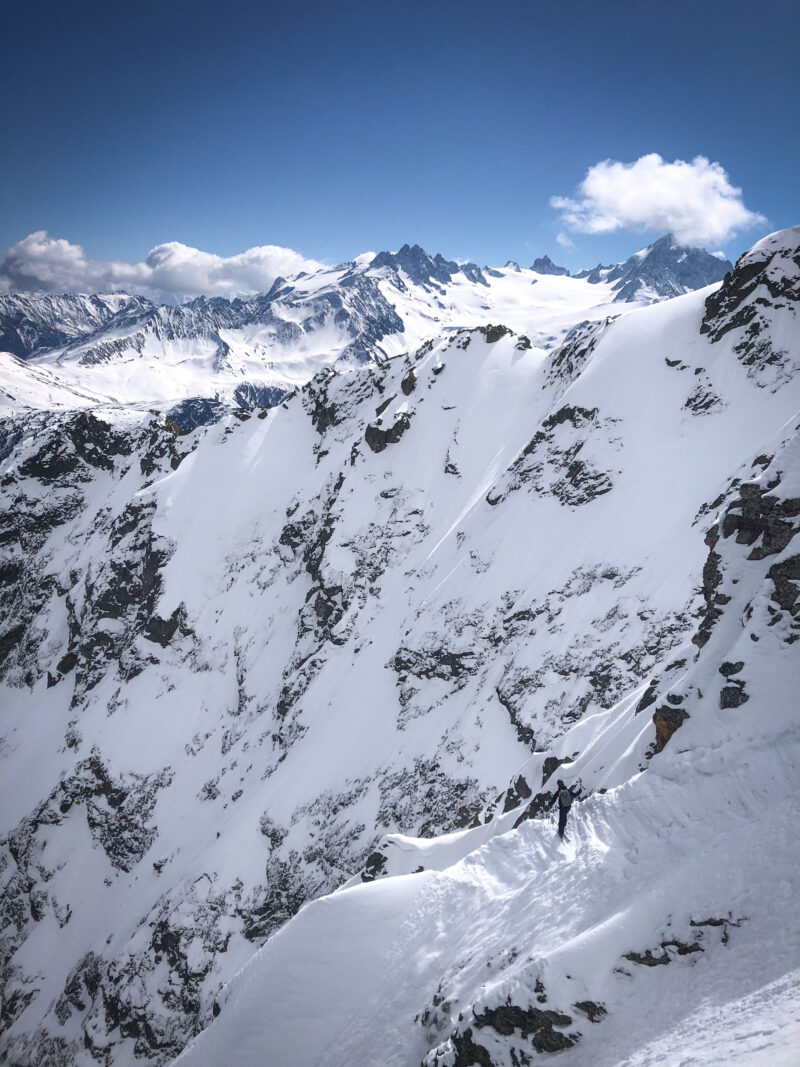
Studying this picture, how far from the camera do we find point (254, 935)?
45.4 metres

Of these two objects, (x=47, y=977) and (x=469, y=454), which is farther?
(x=469, y=454)

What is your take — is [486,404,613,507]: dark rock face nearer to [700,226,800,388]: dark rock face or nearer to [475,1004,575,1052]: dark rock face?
[700,226,800,388]: dark rock face

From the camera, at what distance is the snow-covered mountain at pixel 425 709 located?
12914 mm

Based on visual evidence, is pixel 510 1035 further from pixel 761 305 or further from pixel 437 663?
pixel 761 305

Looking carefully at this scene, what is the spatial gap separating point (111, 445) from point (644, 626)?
107453mm

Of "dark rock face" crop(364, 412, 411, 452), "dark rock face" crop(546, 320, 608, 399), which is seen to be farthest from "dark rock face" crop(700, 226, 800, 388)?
"dark rock face" crop(364, 412, 411, 452)

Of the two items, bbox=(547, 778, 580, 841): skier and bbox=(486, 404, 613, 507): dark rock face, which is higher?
bbox=(486, 404, 613, 507): dark rock face

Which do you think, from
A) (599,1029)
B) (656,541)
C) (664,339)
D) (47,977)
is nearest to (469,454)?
(664,339)

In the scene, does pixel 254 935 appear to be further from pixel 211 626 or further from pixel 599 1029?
pixel 599 1029

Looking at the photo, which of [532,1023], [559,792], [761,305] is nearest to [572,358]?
[761,305]

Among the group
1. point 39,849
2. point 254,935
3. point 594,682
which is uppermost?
point 39,849

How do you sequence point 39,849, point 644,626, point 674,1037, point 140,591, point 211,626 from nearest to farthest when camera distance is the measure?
1. point 674,1037
2. point 644,626
3. point 39,849
4. point 211,626
5. point 140,591

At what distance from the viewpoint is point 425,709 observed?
49.7 metres

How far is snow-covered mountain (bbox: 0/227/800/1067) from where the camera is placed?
508 inches
